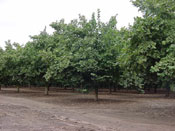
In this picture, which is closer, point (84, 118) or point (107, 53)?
point (84, 118)

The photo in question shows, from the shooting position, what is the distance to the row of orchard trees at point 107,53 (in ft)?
34.0

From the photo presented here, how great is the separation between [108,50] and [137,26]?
610 cm

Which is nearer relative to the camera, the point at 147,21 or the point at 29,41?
the point at 147,21

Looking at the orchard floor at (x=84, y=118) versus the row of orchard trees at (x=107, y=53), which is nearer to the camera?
the orchard floor at (x=84, y=118)

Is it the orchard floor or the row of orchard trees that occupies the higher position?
the row of orchard trees

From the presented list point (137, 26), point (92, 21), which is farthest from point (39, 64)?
point (137, 26)

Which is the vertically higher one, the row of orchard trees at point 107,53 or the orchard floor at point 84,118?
the row of orchard trees at point 107,53

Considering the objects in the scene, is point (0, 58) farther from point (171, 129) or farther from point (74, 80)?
point (171, 129)

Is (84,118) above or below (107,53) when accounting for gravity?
below

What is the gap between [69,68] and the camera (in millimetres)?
17609

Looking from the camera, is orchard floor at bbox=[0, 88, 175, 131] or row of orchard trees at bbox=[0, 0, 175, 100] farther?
row of orchard trees at bbox=[0, 0, 175, 100]

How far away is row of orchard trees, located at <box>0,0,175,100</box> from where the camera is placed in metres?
10.4

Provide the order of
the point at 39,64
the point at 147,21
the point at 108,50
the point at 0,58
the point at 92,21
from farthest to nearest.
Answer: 1. the point at 0,58
2. the point at 39,64
3. the point at 92,21
4. the point at 108,50
5. the point at 147,21

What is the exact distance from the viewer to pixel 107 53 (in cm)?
1636
